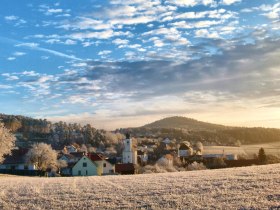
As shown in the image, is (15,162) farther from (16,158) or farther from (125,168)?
(125,168)

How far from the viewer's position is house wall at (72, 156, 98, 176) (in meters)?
114

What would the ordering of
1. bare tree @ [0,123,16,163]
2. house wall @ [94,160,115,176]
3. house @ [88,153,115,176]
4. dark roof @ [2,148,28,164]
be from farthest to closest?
dark roof @ [2,148,28,164] < house @ [88,153,115,176] < house wall @ [94,160,115,176] < bare tree @ [0,123,16,163]

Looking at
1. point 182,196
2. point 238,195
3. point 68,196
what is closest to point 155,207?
point 182,196

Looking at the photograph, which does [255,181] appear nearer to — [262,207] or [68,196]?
[262,207]

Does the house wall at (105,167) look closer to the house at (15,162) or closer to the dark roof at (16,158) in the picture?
the house at (15,162)

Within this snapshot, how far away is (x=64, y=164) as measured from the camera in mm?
131375

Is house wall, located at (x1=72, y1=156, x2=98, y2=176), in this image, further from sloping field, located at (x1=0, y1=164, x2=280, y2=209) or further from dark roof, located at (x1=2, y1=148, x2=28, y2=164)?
sloping field, located at (x1=0, y1=164, x2=280, y2=209)

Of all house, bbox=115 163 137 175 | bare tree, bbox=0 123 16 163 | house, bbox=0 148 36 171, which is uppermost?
bare tree, bbox=0 123 16 163

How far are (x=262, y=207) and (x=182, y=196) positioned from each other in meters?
7.14

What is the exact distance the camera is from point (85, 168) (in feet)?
379

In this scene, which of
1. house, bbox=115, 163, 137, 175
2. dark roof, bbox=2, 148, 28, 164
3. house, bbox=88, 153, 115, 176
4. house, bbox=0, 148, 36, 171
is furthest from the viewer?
dark roof, bbox=2, 148, 28, 164

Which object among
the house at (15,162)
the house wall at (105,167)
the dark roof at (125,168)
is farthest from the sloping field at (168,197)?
the house at (15,162)

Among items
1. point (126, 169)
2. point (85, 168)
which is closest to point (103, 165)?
point (85, 168)

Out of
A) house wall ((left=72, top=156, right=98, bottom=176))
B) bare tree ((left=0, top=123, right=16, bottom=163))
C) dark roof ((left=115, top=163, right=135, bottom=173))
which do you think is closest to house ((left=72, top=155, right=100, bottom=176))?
house wall ((left=72, top=156, right=98, bottom=176))
